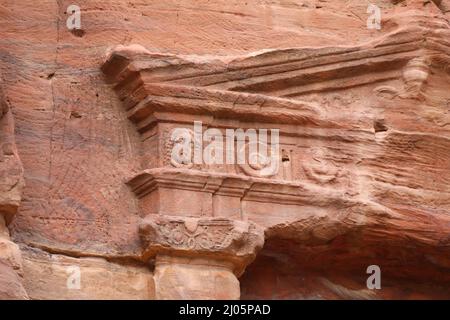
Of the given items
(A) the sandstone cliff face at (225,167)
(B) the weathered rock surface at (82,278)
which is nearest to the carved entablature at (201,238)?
(A) the sandstone cliff face at (225,167)

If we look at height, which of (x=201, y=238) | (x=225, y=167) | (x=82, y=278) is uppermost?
(x=225, y=167)

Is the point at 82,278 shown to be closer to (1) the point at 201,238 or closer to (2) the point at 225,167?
(1) the point at 201,238

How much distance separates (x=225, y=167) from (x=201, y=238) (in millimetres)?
584

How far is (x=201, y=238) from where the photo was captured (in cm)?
1059

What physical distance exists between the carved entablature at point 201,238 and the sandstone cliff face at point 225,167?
11 mm

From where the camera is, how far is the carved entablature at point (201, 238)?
34.6 ft

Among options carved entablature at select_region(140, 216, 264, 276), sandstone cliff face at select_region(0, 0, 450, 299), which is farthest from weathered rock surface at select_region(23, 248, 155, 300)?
carved entablature at select_region(140, 216, 264, 276)

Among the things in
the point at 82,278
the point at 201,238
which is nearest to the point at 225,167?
the point at 201,238

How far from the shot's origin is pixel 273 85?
1127 centimetres

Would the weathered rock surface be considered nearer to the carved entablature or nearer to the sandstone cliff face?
the sandstone cliff face

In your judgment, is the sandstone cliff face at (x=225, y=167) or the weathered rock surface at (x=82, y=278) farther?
the sandstone cliff face at (x=225, y=167)

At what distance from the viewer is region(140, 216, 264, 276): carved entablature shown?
10.5 metres

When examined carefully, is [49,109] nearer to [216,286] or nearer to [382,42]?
[216,286]

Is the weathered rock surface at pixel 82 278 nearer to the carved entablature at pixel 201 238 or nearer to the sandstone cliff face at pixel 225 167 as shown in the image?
the sandstone cliff face at pixel 225 167
